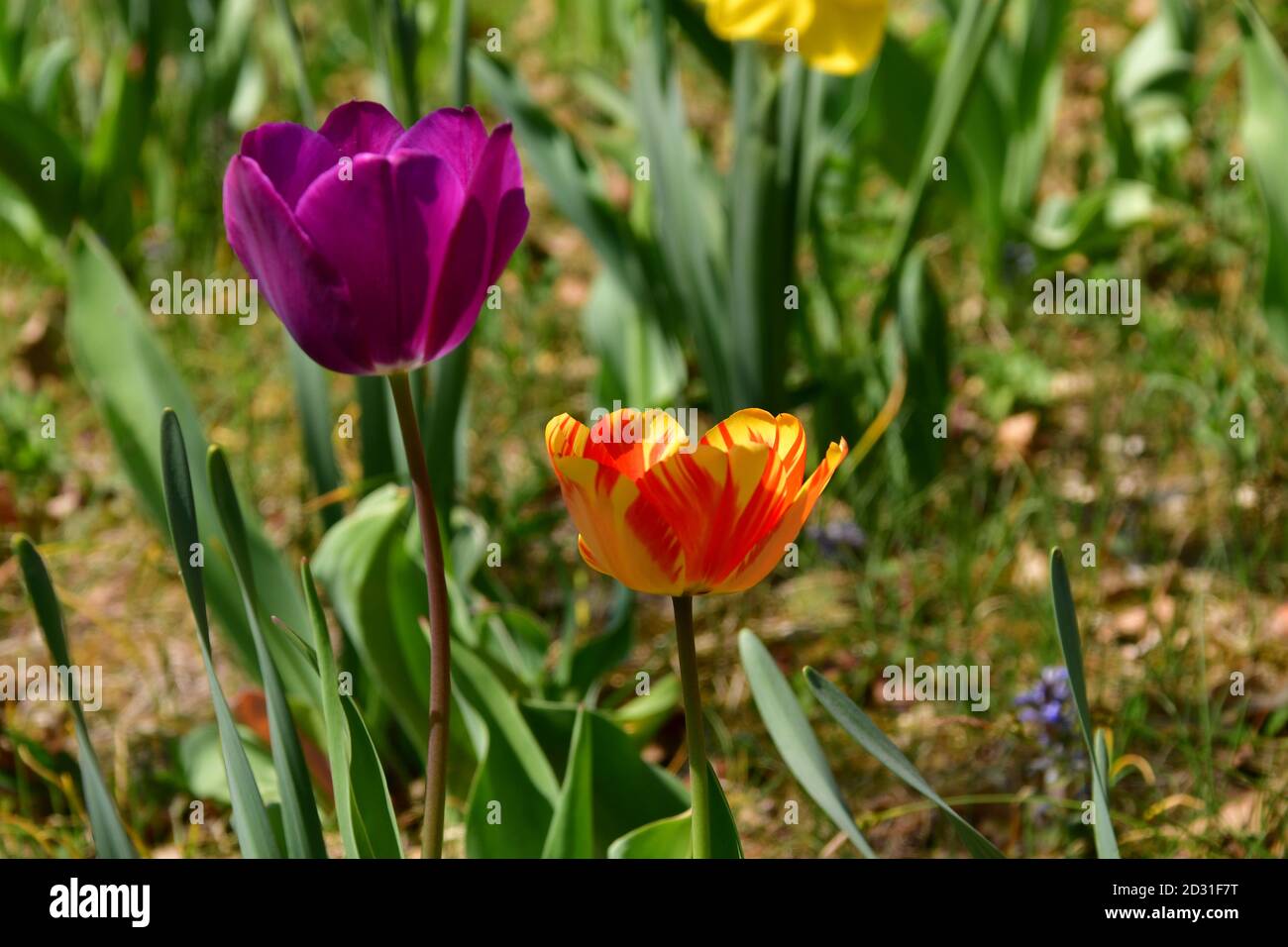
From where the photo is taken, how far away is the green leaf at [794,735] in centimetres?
96

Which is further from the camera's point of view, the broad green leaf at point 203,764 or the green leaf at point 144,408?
the broad green leaf at point 203,764

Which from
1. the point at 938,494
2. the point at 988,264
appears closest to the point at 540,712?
the point at 938,494

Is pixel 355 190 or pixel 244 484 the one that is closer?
pixel 355 190

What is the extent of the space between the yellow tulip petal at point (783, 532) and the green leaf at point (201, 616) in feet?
1.08

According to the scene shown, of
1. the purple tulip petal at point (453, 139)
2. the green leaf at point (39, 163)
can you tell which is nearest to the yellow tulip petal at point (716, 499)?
the purple tulip petal at point (453, 139)

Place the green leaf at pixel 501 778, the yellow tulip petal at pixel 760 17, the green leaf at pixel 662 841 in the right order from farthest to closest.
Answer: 1. the yellow tulip petal at pixel 760 17
2. the green leaf at pixel 501 778
3. the green leaf at pixel 662 841

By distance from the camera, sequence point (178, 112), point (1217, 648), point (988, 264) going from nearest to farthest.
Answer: point (1217, 648) → point (988, 264) → point (178, 112)

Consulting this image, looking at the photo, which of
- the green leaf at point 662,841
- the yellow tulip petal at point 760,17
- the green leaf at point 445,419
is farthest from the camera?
the yellow tulip petal at point 760,17

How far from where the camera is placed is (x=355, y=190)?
2.60ft

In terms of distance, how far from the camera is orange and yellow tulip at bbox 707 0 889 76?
5.49 ft

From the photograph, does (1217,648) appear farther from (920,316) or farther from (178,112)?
(178,112)

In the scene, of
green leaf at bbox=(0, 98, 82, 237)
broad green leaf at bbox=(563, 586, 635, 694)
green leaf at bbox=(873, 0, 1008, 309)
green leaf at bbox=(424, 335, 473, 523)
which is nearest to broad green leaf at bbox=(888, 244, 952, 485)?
green leaf at bbox=(873, 0, 1008, 309)

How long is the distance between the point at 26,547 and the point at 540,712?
1.78 feet

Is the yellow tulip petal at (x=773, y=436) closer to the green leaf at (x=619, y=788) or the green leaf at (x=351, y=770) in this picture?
the green leaf at (x=351, y=770)
